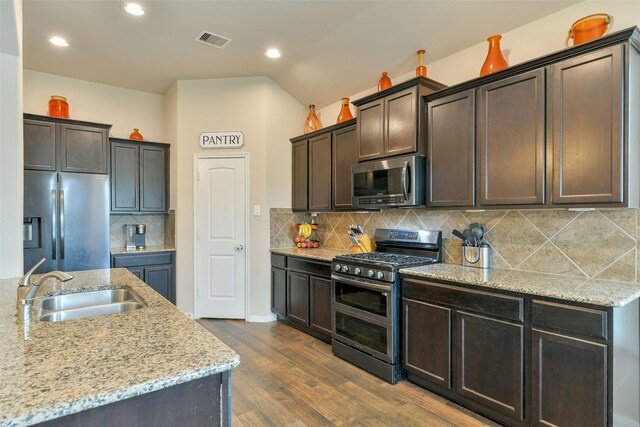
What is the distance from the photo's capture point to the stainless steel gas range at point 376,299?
2771 mm

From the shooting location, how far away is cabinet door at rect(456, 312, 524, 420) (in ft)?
6.85

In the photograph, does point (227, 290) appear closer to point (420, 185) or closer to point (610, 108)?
point (420, 185)

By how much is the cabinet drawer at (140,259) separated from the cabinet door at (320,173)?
79.0 inches

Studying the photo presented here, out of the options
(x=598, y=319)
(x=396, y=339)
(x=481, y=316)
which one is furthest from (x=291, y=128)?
(x=598, y=319)

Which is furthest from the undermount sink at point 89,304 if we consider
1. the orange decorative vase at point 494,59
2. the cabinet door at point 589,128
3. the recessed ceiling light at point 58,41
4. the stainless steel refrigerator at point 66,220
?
the recessed ceiling light at point 58,41

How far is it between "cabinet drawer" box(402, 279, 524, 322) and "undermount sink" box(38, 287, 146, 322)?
73.7 inches

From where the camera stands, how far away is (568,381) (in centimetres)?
188

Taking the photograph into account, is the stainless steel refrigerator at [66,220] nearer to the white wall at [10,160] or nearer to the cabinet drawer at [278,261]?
the white wall at [10,160]

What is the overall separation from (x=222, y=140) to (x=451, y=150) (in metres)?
2.88

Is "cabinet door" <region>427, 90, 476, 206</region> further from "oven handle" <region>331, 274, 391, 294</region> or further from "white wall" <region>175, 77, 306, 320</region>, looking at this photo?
"white wall" <region>175, 77, 306, 320</region>

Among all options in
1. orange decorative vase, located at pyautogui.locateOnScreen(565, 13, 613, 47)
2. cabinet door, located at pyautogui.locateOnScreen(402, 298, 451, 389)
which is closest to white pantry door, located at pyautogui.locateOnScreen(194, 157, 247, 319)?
cabinet door, located at pyautogui.locateOnScreen(402, 298, 451, 389)

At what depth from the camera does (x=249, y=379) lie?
9.39 feet

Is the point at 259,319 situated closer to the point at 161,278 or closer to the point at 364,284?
the point at 161,278

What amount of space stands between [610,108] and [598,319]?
3.87 ft
